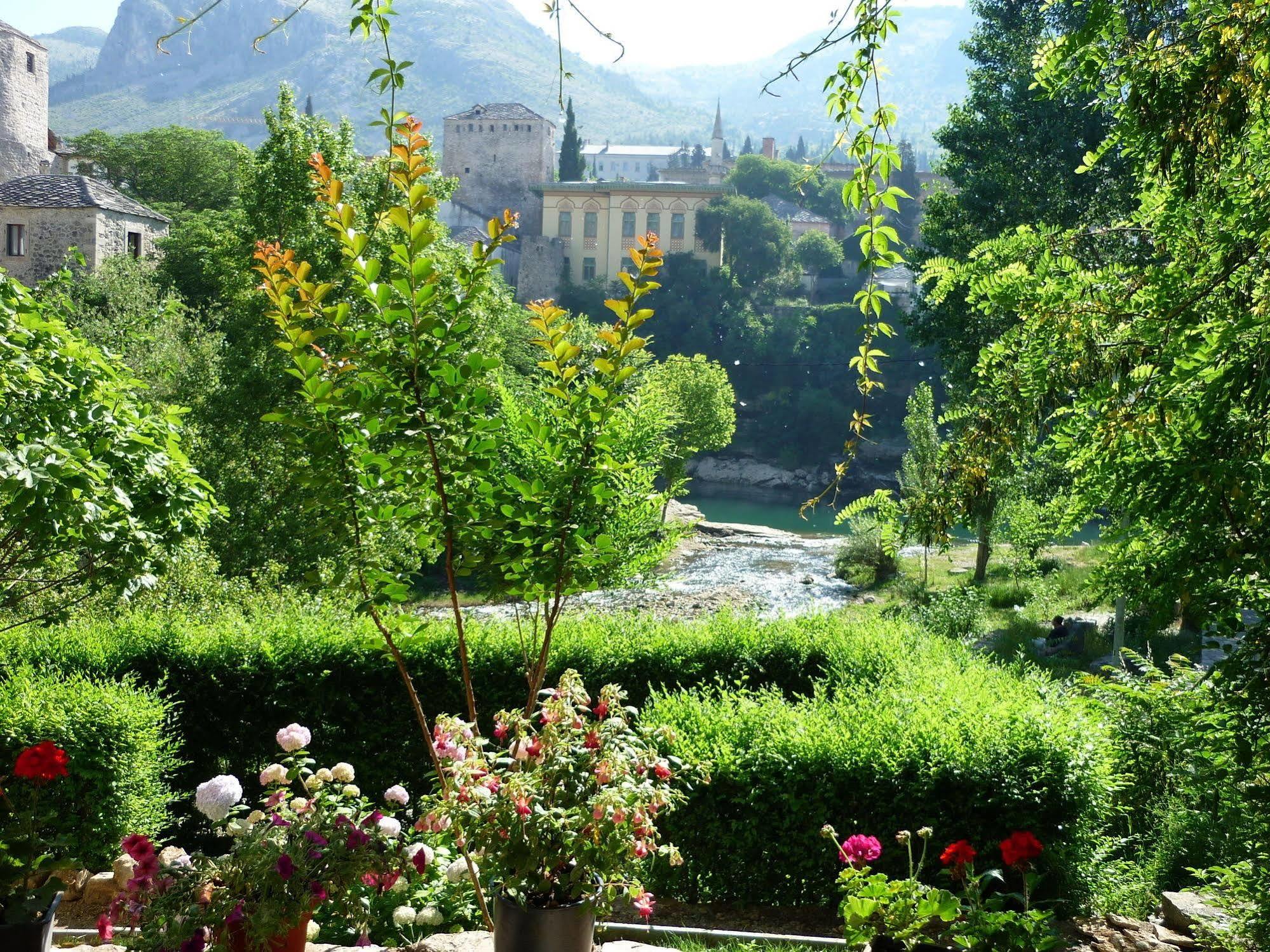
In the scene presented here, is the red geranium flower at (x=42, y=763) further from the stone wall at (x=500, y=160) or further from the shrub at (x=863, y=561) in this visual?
the stone wall at (x=500, y=160)

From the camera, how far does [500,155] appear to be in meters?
72.9

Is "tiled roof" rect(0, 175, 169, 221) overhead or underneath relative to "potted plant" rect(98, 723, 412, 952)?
overhead

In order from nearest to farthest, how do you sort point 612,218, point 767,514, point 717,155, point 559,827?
point 559,827 → point 767,514 → point 612,218 → point 717,155

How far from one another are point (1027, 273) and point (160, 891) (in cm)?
379

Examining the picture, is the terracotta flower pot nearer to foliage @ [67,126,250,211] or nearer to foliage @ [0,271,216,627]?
foliage @ [0,271,216,627]

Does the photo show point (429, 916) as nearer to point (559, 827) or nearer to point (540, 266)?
point (559, 827)

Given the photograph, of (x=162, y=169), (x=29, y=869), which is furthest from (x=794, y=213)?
(x=29, y=869)

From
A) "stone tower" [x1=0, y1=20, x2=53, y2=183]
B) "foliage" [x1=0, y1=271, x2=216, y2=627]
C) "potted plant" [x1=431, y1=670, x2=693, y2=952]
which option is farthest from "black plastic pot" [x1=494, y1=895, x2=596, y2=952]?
"stone tower" [x1=0, y1=20, x2=53, y2=183]

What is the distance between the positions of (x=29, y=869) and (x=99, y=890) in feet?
7.62

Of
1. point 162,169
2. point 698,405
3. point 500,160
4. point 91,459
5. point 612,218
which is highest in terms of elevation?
point 500,160

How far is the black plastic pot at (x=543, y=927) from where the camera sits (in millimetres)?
2715

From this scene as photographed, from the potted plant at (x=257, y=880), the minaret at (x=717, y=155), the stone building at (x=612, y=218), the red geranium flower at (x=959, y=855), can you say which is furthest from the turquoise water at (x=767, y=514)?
the minaret at (x=717, y=155)

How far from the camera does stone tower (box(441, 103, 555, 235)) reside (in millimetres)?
72562

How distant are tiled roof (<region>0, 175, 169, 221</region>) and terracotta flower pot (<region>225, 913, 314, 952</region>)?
35512mm
